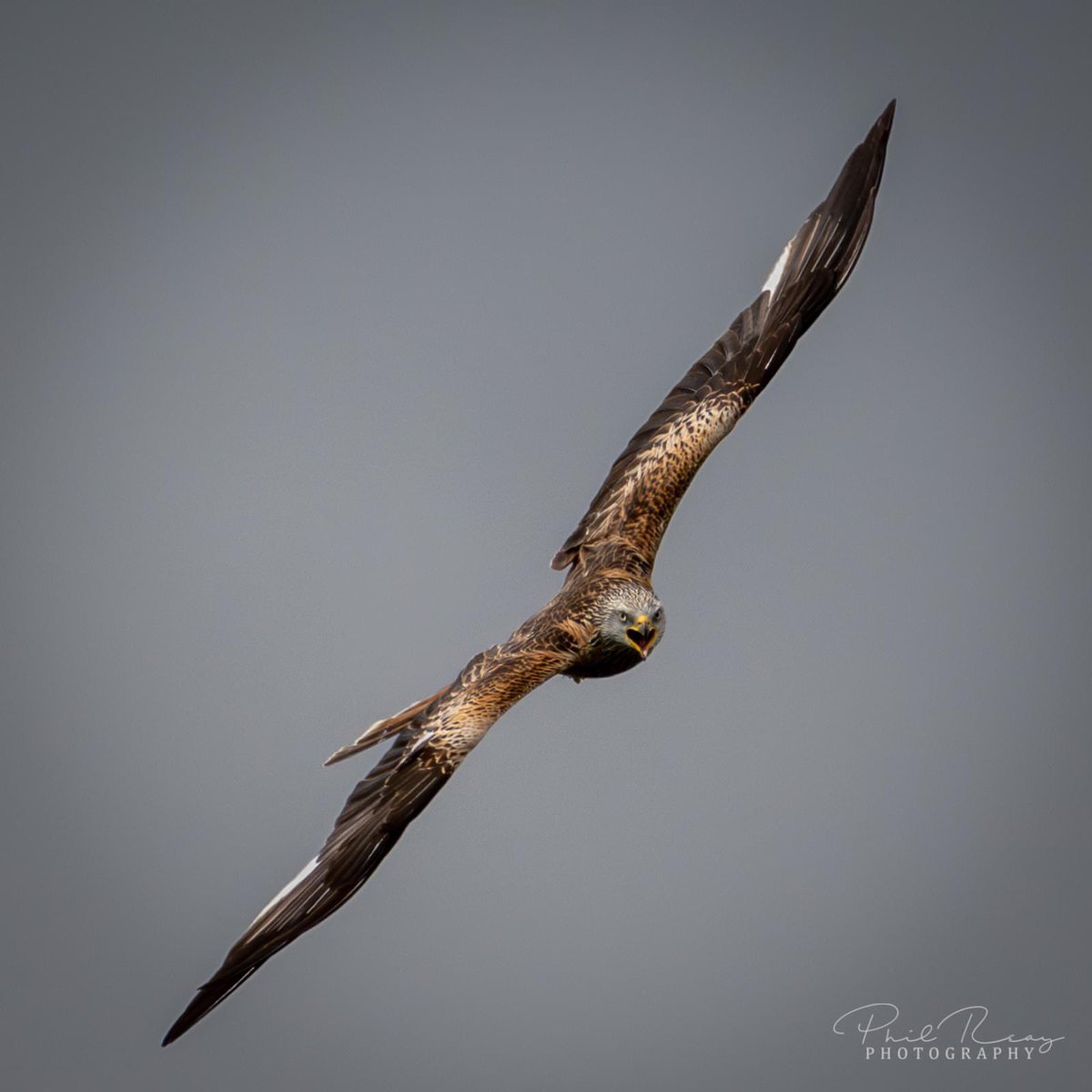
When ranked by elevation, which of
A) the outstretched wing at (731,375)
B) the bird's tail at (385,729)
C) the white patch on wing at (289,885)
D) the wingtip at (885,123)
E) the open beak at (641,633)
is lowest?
the white patch on wing at (289,885)

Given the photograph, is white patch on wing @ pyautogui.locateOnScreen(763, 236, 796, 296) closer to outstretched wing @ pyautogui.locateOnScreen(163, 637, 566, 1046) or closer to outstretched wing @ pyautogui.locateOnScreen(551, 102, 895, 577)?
outstretched wing @ pyautogui.locateOnScreen(551, 102, 895, 577)

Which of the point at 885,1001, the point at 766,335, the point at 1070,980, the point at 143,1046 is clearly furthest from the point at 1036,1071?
the point at 766,335

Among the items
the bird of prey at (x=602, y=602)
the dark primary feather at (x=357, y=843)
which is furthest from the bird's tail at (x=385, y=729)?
the dark primary feather at (x=357, y=843)

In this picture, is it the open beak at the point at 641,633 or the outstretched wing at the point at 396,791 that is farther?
the open beak at the point at 641,633

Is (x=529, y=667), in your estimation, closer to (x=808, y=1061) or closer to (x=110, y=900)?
(x=808, y=1061)

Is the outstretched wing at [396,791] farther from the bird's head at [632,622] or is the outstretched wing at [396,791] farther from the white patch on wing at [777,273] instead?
the white patch on wing at [777,273]
